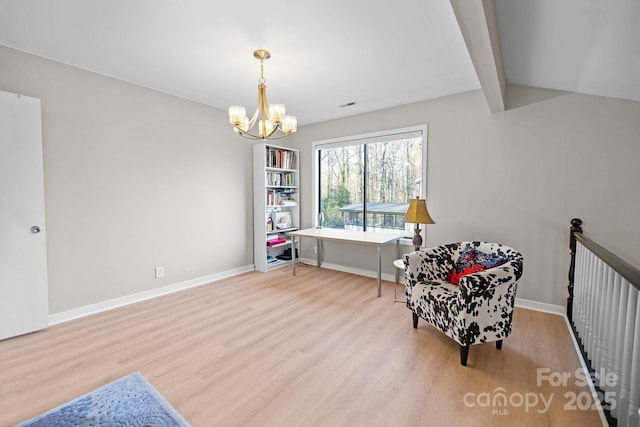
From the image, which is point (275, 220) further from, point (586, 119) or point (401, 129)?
point (586, 119)

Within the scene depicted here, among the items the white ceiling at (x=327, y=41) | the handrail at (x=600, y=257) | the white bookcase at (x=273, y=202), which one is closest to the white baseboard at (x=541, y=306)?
the handrail at (x=600, y=257)

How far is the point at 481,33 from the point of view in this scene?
5.37 ft

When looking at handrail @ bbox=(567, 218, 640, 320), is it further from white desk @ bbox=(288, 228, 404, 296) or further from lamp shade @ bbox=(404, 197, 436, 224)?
white desk @ bbox=(288, 228, 404, 296)

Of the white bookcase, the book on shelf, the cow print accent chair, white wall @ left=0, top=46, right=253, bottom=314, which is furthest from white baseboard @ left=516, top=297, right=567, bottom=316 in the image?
white wall @ left=0, top=46, right=253, bottom=314

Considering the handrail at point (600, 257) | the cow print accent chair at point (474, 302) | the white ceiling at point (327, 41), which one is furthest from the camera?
the cow print accent chair at point (474, 302)

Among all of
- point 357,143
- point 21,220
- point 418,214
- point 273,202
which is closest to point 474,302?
point 418,214

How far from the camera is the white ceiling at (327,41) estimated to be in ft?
6.18

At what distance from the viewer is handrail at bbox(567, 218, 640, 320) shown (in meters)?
1.24

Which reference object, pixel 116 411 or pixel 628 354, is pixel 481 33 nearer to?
pixel 628 354

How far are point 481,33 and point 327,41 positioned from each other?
1.21m

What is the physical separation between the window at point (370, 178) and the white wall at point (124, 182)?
5.16ft

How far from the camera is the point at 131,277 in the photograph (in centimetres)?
330

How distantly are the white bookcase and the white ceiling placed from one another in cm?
150

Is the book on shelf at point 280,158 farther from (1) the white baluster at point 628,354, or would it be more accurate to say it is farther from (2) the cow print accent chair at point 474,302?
(1) the white baluster at point 628,354
